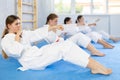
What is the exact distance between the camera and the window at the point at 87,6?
6.91m

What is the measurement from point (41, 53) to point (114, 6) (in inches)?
197

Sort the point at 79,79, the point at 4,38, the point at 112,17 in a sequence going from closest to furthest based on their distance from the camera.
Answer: the point at 79,79
the point at 4,38
the point at 112,17

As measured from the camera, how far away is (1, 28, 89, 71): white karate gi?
7.55 ft

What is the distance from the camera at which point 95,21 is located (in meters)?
6.77

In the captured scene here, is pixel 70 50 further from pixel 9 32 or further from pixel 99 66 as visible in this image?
pixel 9 32

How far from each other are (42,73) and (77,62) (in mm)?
403

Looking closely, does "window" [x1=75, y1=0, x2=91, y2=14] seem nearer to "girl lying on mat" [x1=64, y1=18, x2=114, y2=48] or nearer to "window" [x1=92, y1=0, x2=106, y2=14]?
"window" [x1=92, y1=0, x2=106, y2=14]

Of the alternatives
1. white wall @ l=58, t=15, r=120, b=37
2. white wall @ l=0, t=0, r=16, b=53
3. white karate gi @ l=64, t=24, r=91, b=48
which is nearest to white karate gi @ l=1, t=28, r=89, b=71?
white karate gi @ l=64, t=24, r=91, b=48

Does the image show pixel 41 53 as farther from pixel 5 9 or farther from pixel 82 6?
pixel 82 6

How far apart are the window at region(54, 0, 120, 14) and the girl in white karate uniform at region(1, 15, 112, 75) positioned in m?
4.45

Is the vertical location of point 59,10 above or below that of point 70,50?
above

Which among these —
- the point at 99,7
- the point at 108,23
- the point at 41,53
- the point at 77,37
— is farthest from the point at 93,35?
the point at 41,53

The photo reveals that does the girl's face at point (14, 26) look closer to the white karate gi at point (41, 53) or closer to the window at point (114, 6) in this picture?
the white karate gi at point (41, 53)

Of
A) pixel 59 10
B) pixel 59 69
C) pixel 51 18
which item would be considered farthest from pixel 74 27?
pixel 59 69
